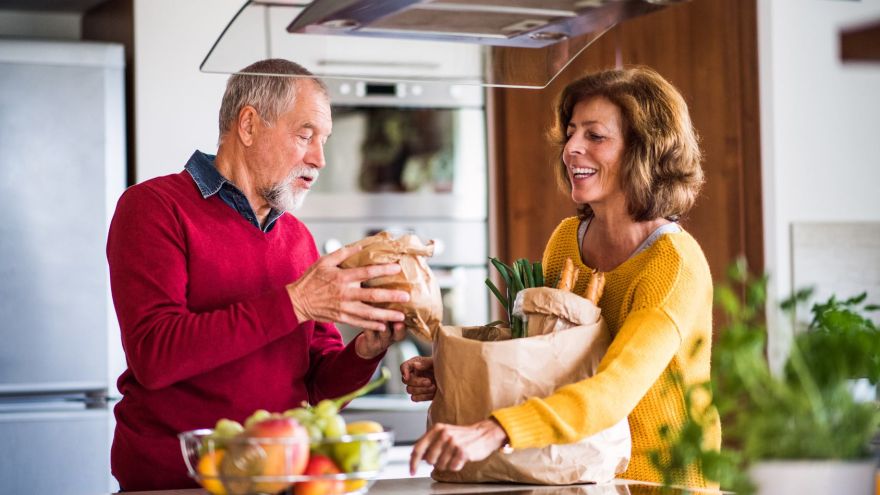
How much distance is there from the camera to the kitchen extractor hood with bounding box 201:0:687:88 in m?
1.46

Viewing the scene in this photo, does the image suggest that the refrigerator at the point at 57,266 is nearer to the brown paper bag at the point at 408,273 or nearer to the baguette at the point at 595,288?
the brown paper bag at the point at 408,273

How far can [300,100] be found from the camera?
186 cm

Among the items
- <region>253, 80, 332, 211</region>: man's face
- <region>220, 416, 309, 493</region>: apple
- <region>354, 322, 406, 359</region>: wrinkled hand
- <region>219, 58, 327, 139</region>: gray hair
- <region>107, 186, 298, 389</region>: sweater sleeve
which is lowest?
<region>220, 416, 309, 493</region>: apple

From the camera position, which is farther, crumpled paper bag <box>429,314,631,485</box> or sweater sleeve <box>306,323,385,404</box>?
sweater sleeve <box>306,323,385,404</box>

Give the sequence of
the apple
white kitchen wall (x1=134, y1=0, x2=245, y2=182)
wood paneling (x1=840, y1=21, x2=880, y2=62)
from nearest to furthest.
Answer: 1. the apple
2. white kitchen wall (x1=134, y1=0, x2=245, y2=182)
3. wood paneling (x1=840, y1=21, x2=880, y2=62)

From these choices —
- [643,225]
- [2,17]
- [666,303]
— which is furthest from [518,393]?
[2,17]

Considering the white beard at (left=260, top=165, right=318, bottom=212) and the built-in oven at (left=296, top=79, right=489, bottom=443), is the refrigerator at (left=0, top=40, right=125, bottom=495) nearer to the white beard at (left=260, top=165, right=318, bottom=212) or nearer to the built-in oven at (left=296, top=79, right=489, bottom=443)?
the built-in oven at (left=296, top=79, right=489, bottom=443)

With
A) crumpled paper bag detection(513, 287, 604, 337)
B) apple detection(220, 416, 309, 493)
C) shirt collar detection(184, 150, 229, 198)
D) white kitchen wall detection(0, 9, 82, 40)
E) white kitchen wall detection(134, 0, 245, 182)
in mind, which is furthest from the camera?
white kitchen wall detection(0, 9, 82, 40)

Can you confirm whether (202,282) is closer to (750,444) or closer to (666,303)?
(666,303)

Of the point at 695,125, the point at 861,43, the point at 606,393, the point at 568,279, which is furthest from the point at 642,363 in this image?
the point at 861,43

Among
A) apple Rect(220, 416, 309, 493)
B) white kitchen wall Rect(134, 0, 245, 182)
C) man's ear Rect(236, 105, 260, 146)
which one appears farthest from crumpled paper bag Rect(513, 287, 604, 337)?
white kitchen wall Rect(134, 0, 245, 182)

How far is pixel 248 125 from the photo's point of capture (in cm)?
187

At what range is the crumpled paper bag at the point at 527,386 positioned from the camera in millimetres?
1502

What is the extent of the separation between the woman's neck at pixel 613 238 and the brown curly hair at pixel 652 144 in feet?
0.05
